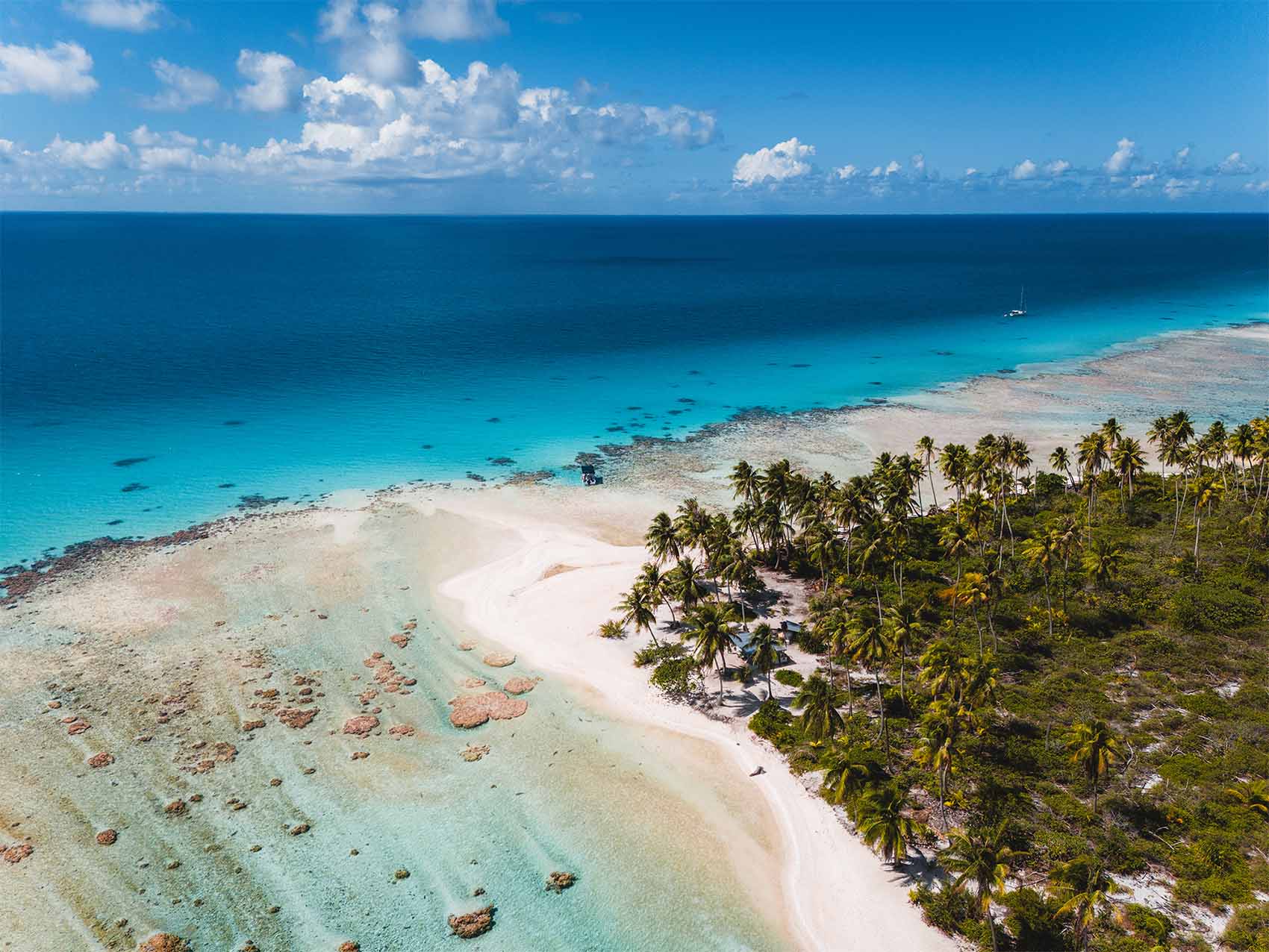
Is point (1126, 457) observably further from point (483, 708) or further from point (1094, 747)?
point (483, 708)

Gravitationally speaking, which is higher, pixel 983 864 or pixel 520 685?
pixel 983 864

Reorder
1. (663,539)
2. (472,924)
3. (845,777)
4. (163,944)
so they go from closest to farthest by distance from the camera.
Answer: (163,944)
(472,924)
(845,777)
(663,539)

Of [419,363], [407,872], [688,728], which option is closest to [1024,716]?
[688,728]

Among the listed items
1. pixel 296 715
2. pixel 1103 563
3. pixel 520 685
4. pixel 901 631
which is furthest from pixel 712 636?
pixel 1103 563

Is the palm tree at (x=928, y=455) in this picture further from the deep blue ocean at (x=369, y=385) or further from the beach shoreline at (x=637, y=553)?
the deep blue ocean at (x=369, y=385)

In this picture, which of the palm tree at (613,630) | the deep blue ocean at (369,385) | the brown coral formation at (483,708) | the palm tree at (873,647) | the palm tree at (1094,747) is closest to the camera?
the palm tree at (1094,747)

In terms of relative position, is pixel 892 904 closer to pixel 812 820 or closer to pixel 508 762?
pixel 812 820

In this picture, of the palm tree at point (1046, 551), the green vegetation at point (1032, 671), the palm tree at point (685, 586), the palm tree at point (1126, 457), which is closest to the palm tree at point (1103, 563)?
the green vegetation at point (1032, 671)
